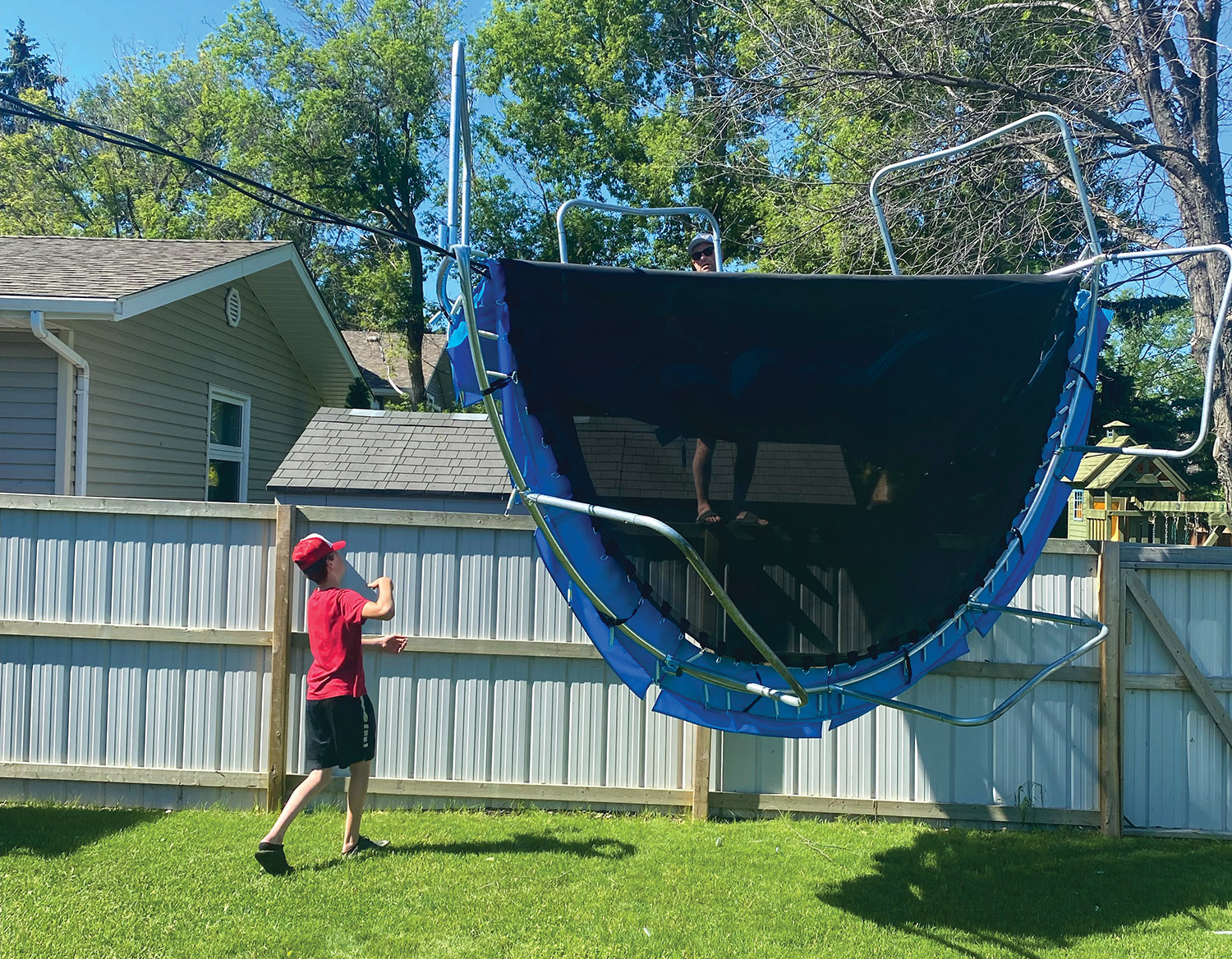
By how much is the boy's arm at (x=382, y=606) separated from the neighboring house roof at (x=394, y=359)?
52.7 ft

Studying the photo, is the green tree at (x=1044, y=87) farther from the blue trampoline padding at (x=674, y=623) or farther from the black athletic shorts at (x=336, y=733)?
the black athletic shorts at (x=336, y=733)

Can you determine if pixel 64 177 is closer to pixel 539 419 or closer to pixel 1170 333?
pixel 539 419

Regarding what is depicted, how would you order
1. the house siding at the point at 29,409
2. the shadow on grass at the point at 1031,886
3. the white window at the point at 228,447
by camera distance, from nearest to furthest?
1. the shadow on grass at the point at 1031,886
2. the house siding at the point at 29,409
3. the white window at the point at 228,447

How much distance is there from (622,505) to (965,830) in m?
2.86

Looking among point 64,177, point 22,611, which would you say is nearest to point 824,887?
point 22,611

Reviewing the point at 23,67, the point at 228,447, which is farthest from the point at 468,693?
the point at 23,67

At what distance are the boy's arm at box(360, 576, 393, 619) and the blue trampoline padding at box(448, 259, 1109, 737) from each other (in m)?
1.00

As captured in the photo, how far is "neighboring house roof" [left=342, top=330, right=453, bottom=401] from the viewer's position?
2192cm

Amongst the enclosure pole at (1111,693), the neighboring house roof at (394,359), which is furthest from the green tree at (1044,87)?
the neighboring house roof at (394,359)

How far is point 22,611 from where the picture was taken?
4781 millimetres

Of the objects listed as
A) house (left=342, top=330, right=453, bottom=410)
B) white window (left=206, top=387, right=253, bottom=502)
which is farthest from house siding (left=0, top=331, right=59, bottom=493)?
house (left=342, top=330, right=453, bottom=410)

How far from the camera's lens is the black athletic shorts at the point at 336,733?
400 cm

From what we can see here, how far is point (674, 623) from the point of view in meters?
3.23

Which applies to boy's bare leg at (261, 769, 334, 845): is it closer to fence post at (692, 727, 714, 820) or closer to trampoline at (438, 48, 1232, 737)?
trampoline at (438, 48, 1232, 737)
